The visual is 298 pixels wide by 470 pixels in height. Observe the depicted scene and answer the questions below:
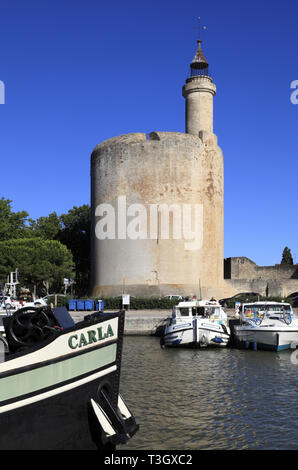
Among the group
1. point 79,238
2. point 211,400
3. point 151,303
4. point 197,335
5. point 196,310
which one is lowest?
point 211,400

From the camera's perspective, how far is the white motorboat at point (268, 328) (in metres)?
23.8

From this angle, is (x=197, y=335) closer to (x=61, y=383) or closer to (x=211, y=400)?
(x=211, y=400)

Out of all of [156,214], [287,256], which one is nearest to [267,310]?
[156,214]

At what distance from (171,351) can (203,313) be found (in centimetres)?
412

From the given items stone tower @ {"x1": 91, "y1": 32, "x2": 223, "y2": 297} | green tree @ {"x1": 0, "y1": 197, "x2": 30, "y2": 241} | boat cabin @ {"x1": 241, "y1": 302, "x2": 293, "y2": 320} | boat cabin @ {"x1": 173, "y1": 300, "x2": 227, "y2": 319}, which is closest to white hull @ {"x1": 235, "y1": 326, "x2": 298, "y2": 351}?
boat cabin @ {"x1": 241, "y1": 302, "x2": 293, "y2": 320}

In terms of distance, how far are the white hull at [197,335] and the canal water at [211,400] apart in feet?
5.86

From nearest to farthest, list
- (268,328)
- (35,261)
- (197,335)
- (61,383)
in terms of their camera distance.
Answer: (61,383)
(268,328)
(197,335)
(35,261)

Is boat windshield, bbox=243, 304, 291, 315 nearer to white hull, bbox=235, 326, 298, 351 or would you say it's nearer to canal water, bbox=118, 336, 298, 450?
white hull, bbox=235, 326, 298, 351

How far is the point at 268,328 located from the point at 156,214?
24728 mm

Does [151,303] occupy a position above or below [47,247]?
below

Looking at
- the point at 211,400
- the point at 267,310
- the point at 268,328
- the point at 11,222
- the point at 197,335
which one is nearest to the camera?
the point at 211,400

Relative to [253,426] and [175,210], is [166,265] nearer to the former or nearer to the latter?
[175,210]

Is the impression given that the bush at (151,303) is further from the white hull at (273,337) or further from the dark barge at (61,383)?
the dark barge at (61,383)

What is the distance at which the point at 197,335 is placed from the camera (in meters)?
24.9
